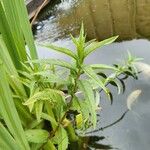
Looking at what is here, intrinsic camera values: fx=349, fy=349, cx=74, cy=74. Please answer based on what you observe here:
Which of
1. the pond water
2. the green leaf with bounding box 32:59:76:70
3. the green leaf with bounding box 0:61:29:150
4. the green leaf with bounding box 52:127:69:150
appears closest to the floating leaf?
the pond water

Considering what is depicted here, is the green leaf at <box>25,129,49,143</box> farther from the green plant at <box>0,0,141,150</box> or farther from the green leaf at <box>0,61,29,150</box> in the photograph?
the green leaf at <box>0,61,29,150</box>

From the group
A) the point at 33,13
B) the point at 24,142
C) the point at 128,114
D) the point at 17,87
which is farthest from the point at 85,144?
the point at 33,13

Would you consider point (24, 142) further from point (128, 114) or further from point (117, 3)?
point (117, 3)

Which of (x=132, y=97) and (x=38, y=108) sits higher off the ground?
(x=38, y=108)

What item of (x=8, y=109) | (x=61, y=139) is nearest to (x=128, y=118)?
(x=61, y=139)

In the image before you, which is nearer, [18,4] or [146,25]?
[18,4]

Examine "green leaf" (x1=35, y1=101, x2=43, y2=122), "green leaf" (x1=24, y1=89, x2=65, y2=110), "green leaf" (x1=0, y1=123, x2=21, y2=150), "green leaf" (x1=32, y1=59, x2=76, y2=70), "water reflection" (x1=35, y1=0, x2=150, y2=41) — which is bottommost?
"water reflection" (x1=35, y1=0, x2=150, y2=41)

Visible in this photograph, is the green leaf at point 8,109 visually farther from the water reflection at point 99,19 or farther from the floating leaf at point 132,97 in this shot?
Answer: the water reflection at point 99,19

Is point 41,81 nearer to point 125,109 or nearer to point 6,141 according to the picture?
point 6,141
